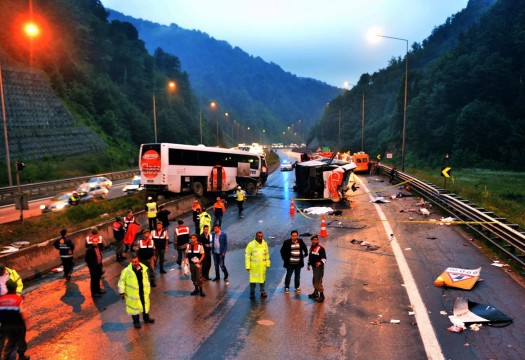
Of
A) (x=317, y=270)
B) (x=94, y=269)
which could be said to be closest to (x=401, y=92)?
(x=317, y=270)

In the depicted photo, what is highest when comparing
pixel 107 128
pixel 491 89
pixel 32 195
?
pixel 491 89

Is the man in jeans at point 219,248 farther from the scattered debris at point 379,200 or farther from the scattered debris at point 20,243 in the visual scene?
the scattered debris at point 379,200

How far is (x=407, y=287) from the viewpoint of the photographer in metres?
10.9

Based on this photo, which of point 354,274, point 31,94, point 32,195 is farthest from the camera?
point 31,94

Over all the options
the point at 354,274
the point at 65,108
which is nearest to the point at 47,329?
the point at 354,274

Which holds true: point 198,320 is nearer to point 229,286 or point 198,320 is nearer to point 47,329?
point 229,286

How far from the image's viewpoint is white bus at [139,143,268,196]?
25391 millimetres

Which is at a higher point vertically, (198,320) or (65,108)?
(65,108)

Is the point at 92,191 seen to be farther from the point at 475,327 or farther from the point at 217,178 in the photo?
the point at 475,327

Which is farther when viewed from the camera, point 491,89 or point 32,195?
point 491,89

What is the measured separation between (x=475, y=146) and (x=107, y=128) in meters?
58.8

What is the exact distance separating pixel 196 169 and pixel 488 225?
58.9ft

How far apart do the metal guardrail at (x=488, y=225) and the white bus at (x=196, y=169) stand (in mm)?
13917

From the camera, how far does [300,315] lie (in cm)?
926
